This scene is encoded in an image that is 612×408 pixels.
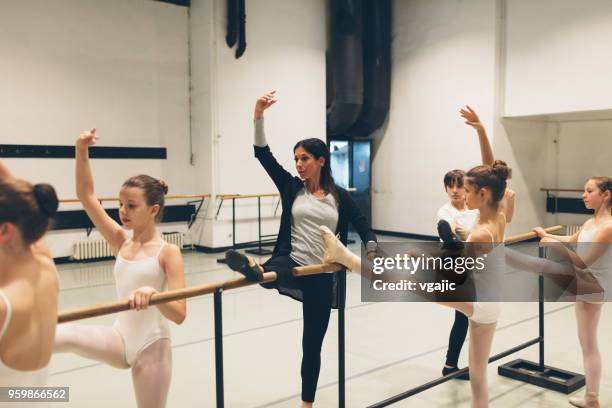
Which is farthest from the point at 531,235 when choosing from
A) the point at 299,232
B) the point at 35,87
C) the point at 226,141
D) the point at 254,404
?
the point at 35,87

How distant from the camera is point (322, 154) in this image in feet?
10.0

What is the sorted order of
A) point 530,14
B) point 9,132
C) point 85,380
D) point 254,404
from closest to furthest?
point 254,404 < point 85,380 < point 9,132 < point 530,14

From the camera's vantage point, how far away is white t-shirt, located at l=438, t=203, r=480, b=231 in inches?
147

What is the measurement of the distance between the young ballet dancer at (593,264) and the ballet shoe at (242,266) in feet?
6.10

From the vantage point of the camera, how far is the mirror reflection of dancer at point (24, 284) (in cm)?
146

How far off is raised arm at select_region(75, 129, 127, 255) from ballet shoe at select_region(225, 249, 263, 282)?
0.51 meters

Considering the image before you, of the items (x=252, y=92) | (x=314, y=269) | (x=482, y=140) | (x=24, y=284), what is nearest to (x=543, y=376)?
(x=482, y=140)

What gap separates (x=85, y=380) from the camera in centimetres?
391

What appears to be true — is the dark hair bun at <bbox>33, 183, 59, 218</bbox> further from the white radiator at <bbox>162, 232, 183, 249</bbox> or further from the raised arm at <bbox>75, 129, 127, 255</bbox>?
the white radiator at <bbox>162, 232, 183, 249</bbox>

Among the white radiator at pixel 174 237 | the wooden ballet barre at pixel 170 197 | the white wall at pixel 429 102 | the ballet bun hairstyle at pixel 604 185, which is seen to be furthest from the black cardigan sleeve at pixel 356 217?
the white wall at pixel 429 102

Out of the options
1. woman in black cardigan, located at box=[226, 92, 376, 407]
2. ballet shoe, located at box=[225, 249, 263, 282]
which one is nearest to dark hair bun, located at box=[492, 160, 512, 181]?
woman in black cardigan, located at box=[226, 92, 376, 407]

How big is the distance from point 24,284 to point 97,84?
311 inches

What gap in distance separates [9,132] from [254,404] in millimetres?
6160

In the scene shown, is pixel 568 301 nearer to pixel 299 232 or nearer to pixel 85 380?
pixel 299 232
